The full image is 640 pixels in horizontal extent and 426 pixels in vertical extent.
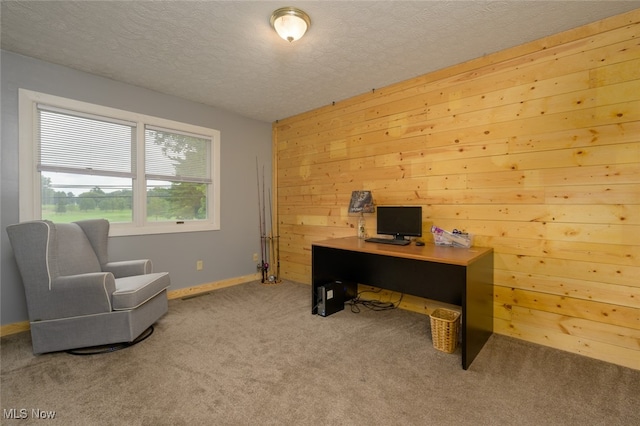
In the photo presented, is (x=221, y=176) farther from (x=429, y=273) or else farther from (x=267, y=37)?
(x=429, y=273)

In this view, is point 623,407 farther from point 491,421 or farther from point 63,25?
point 63,25

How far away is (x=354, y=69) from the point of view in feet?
8.80

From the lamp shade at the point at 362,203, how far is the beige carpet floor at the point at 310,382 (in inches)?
46.7

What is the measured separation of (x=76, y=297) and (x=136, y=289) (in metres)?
0.37

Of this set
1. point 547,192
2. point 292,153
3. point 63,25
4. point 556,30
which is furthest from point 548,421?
point 63,25

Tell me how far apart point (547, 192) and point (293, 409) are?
7.61 ft

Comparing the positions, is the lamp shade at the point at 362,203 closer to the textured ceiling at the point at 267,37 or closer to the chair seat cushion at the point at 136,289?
the textured ceiling at the point at 267,37

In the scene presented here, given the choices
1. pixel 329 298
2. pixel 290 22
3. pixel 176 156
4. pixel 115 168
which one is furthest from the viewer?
pixel 176 156

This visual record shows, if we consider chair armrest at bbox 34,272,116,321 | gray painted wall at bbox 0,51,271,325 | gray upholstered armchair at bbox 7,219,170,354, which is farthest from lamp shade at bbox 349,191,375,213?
chair armrest at bbox 34,272,116,321

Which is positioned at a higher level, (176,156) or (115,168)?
(176,156)

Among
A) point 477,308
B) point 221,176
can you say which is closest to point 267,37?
point 221,176

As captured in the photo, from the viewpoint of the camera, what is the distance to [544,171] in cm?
216

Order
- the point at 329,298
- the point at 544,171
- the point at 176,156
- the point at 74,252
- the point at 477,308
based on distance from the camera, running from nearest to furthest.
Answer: the point at 477,308 → the point at 544,171 → the point at 74,252 → the point at 329,298 → the point at 176,156

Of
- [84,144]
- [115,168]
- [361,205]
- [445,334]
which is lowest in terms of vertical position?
[445,334]
